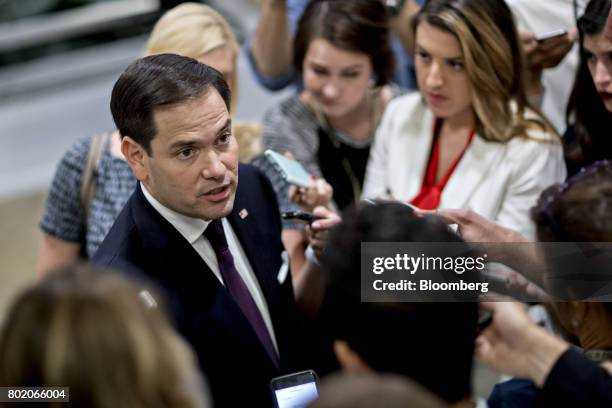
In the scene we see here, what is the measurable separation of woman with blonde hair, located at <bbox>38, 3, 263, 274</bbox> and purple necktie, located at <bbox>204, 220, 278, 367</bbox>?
0.54 metres

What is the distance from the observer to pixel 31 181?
5.89 meters

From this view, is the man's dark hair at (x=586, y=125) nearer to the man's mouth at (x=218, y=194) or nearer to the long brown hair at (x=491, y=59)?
the long brown hair at (x=491, y=59)

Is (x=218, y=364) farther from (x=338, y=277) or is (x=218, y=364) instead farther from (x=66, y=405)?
(x=66, y=405)

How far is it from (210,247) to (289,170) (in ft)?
1.59

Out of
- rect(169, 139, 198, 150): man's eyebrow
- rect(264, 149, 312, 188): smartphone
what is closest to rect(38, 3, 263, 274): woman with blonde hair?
rect(264, 149, 312, 188): smartphone

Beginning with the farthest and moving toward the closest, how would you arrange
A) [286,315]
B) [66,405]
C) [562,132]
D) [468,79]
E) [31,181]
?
1. [31,181]
2. [562,132]
3. [468,79]
4. [286,315]
5. [66,405]

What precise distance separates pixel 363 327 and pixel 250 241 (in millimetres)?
734

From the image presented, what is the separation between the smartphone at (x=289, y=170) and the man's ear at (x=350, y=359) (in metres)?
0.91

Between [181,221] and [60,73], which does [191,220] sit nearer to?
[181,221]

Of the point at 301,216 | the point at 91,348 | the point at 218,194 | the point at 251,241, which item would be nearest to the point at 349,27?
the point at 301,216

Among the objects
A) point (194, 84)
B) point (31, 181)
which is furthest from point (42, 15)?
point (194, 84)

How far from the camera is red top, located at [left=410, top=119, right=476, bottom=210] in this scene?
2879 millimetres

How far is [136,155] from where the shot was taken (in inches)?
85.2

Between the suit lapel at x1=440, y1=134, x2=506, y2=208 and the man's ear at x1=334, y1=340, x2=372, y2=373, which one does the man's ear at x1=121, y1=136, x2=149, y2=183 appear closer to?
the man's ear at x1=334, y1=340, x2=372, y2=373
